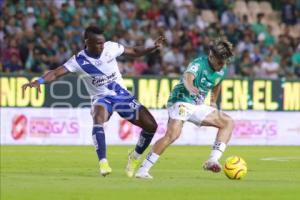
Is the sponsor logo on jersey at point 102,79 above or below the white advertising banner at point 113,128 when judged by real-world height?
above

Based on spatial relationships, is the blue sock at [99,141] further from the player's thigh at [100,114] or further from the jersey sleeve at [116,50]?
the jersey sleeve at [116,50]

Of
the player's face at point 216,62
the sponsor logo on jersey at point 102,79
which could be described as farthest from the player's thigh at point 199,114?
the sponsor logo on jersey at point 102,79

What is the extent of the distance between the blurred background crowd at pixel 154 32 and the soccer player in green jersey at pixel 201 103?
38.6 ft

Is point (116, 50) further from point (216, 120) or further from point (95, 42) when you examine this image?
point (216, 120)

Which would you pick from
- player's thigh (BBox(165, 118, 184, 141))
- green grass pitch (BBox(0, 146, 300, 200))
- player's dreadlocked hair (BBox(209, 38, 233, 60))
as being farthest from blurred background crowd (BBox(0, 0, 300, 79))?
player's thigh (BBox(165, 118, 184, 141))

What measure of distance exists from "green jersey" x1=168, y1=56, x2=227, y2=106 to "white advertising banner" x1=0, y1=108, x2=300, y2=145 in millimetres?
11863

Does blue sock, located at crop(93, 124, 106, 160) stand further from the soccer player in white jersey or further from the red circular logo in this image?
the red circular logo

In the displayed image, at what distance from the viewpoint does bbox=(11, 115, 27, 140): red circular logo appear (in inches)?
1057

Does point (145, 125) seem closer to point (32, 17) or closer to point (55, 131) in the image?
point (55, 131)

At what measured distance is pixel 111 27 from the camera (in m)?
29.5

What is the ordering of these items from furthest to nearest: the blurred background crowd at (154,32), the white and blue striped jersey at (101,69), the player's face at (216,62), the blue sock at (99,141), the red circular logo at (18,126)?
the blurred background crowd at (154,32) → the red circular logo at (18,126) → the white and blue striped jersey at (101,69) → the player's face at (216,62) → the blue sock at (99,141)

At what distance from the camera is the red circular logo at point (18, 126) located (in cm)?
2686

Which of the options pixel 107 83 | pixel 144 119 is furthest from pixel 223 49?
pixel 107 83

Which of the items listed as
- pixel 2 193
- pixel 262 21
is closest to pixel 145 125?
pixel 2 193
